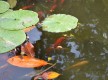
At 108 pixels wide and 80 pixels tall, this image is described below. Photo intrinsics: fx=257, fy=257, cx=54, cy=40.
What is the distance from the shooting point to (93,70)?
5.99ft

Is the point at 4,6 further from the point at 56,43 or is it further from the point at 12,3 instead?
the point at 56,43

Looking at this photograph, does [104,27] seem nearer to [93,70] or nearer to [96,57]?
[96,57]

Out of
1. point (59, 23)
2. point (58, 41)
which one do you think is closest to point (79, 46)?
point (58, 41)

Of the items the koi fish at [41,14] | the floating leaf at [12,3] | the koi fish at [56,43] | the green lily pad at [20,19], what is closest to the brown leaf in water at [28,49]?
the koi fish at [56,43]

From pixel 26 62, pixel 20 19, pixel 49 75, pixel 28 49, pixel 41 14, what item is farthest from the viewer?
pixel 41 14

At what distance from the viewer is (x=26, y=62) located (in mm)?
1912

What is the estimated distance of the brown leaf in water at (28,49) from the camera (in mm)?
2004

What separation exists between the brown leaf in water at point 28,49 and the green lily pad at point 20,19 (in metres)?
0.22

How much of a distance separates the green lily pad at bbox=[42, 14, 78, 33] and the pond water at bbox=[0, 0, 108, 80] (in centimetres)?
5

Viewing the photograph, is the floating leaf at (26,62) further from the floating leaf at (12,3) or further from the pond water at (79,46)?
the floating leaf at (12,3)

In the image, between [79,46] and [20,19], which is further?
[20,19]

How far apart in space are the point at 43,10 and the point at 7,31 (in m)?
0.55

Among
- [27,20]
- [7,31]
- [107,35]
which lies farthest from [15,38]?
[107,35]

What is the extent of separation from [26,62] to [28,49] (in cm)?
16
